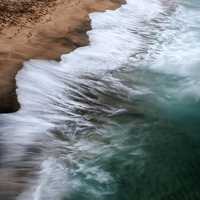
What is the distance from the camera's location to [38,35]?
563 inches

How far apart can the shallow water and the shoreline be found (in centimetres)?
32

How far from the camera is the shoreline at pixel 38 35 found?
11.1 metres

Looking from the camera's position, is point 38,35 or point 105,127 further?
point 38,35

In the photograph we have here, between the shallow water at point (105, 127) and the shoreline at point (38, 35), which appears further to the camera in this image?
the shoreline at point (38, 35)

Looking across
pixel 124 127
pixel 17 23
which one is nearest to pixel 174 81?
pixel 124 127

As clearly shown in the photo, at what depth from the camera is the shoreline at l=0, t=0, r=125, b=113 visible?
1111 cm

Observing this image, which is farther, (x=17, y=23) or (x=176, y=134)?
(x=17, y=23)

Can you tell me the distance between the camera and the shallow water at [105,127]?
8.11 metres

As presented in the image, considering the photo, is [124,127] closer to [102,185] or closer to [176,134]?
[176,134]

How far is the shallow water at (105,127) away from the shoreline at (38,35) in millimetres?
318

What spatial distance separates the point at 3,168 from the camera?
803 centimetres

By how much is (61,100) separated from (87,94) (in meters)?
0.83

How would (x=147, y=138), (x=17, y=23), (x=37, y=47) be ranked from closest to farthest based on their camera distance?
(x=147, y=138), (x=37, y=47), (x=17, y=23)

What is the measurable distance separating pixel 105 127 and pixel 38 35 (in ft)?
17.2
